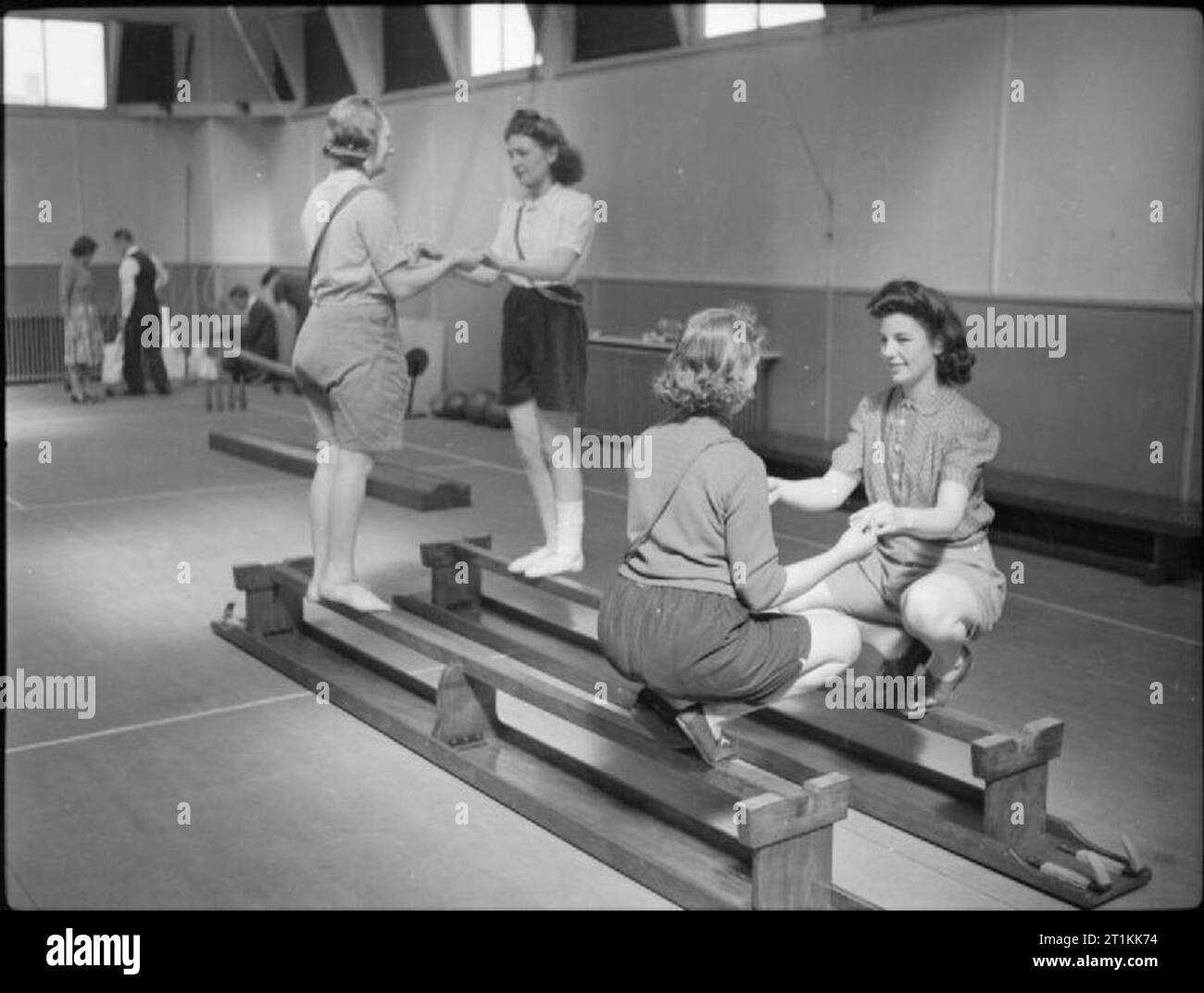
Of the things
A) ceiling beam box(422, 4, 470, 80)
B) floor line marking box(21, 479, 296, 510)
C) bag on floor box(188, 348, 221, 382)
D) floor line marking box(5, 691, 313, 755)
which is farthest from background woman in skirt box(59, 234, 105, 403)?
floor line marking box(5, 691, 313, 755)

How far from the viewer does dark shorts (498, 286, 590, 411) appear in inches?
175

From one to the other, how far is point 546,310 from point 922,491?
5.66ft

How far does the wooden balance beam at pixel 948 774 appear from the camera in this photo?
2748 millimetres

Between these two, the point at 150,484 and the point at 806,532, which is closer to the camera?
the point at 806,532

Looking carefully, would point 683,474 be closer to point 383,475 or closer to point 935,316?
point 935,316

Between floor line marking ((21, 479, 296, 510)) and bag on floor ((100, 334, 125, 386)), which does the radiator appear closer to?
bag on floor ((100, 334, 125, 386))

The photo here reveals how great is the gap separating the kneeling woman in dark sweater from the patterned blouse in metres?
0.39

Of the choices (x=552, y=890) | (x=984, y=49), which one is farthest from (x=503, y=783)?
(x=984, y=49)

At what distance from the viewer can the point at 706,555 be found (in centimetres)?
266

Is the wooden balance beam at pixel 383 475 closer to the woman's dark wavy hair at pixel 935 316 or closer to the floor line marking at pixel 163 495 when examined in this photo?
the floor line marking at pixel 163 495

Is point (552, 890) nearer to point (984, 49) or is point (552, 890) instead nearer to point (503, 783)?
point (503, 783)

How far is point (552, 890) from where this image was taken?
8.89ft

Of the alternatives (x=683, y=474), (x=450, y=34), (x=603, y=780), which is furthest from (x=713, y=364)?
(x=450, y=34)

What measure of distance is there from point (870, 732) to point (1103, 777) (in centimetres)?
55
